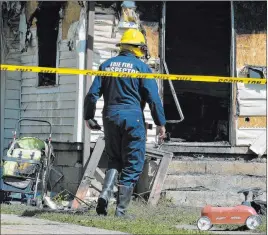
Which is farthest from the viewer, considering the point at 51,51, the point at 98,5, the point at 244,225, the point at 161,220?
the point at 51,51

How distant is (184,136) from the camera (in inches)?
556

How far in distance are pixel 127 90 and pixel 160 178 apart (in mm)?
3635

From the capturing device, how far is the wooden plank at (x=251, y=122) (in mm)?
12820

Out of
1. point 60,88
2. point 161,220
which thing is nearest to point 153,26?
point 60,88

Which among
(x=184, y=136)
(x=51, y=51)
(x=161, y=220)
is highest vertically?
(x=51, y=51)

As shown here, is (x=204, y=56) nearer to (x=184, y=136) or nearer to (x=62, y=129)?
(x=184, y=136)

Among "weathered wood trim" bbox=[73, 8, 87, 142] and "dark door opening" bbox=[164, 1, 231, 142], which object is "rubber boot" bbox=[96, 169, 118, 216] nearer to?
"weathered wood trim" bbox=[73, 8, 87, 142]

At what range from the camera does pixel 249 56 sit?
42.0 feet

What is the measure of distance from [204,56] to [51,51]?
329cm

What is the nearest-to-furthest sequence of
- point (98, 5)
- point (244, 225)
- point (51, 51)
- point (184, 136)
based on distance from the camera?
1. point (244, 225)
2. point (98, 5)
3. point (51, 51)
4. point (184, 136)

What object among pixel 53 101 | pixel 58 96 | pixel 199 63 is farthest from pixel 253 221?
pixel 199 63

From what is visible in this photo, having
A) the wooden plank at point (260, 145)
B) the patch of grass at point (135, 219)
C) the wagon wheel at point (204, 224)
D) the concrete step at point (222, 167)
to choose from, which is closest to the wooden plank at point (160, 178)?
the concrete step at point (222, 167)

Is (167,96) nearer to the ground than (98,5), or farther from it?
nearer to the ground

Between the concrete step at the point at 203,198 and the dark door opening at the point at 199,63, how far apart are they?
70.0 inches
